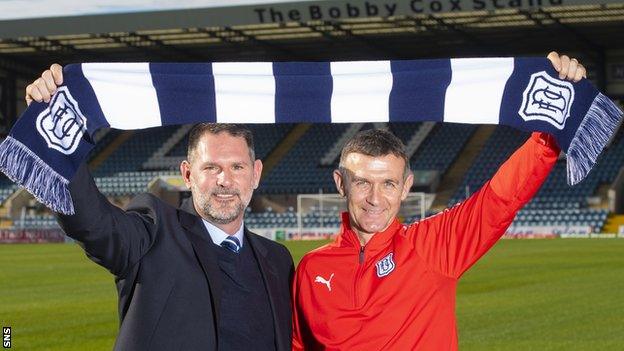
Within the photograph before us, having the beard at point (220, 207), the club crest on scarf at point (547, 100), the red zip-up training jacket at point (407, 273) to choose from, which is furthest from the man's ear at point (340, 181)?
the club crest on scarf at point (547, 100)

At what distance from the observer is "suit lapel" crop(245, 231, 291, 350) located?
335cm

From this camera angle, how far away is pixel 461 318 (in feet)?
36.9

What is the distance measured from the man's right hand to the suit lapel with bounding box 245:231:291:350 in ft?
2.69

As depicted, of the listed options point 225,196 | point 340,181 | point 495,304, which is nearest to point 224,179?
point 225,196

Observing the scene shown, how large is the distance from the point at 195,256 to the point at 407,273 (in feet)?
2.37

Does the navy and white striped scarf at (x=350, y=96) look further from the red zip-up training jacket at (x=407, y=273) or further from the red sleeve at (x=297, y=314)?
the red sleeve at (x=297, y=314)

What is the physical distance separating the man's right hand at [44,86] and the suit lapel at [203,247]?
22.8 inches

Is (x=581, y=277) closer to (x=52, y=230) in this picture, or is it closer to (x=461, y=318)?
(x=461, y=318)

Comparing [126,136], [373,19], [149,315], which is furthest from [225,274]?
[126,136]

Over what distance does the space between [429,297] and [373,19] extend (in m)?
29.9

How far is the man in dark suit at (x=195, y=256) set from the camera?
10.4 feet

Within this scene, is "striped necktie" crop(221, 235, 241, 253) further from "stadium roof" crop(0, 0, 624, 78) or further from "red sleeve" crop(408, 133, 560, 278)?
"stadium roof" crop(0, 0, 624, 78)

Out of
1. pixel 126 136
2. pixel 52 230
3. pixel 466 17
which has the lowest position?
pixel 52 230

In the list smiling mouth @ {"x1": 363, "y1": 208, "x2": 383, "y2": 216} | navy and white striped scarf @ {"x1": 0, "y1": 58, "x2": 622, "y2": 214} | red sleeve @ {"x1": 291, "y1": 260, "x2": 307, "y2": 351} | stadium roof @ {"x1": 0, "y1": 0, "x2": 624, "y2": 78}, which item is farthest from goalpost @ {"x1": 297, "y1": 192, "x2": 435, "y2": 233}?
smiling mouth @ {"x1": 363, "y1": 208, "x2": 383, "y2": 216}
